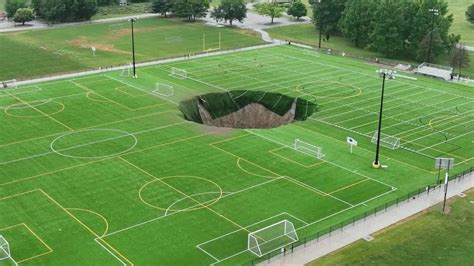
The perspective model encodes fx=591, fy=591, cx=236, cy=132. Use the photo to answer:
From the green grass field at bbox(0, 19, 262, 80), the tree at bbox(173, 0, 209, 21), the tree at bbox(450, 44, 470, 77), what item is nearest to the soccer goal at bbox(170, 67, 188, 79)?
the green grass field at bbox(0, 19, 262, 80)

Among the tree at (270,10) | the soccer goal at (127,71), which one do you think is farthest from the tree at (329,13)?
the soccer goal at (127,71)

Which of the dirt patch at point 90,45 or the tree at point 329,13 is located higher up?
the tree at point 329,13

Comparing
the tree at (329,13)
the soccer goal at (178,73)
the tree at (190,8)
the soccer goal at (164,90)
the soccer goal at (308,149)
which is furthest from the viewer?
the tree at (190,8)

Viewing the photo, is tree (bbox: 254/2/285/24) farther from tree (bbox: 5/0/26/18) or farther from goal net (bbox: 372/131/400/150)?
goal net (bbox: 372/131/400/150)

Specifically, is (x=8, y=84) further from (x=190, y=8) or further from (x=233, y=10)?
(x=190, y=8)

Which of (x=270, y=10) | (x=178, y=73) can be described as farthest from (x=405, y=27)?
(x=178, y=73)

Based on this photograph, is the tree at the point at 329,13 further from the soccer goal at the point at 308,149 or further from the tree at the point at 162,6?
the soccer goal at the point at 308,149

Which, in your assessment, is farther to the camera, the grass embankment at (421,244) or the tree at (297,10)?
the tree at (297,10)

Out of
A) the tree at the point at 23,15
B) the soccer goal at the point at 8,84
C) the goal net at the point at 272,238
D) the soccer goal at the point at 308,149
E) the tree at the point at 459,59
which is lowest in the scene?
the goal net at the point at 272,238
